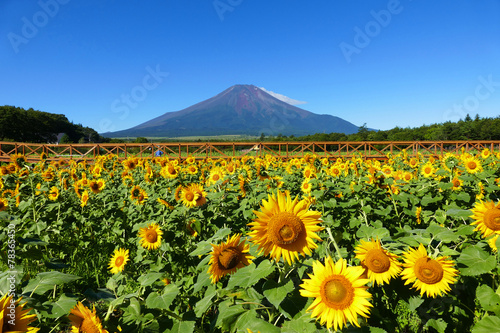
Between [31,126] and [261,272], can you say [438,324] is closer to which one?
[261,272]

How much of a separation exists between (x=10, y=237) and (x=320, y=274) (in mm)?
1568

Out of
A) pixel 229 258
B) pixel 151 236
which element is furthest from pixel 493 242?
pixel 151 236

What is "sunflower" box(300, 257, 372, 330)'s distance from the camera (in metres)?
1.00

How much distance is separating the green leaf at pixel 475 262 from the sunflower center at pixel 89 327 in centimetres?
161

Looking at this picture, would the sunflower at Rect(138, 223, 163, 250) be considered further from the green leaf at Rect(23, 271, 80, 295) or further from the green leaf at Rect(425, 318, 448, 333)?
the green leaf at Rect(425, 318, 448, 333)

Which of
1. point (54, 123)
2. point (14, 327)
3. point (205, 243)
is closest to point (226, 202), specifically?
point (205, 243)

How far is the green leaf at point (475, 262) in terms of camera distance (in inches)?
51.4

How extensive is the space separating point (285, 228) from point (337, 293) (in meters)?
0.31

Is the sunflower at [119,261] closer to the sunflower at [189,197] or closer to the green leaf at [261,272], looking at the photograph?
the sunflower at [189,197]

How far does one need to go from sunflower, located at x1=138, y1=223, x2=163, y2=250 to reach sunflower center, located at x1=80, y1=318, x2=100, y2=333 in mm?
1641

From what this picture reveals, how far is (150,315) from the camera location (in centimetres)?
119

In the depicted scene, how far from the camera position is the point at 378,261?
1219 mm

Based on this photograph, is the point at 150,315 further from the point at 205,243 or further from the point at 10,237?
the point at 10,237

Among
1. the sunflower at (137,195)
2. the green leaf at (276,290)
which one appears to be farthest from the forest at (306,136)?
the green leaf at (276,290)
